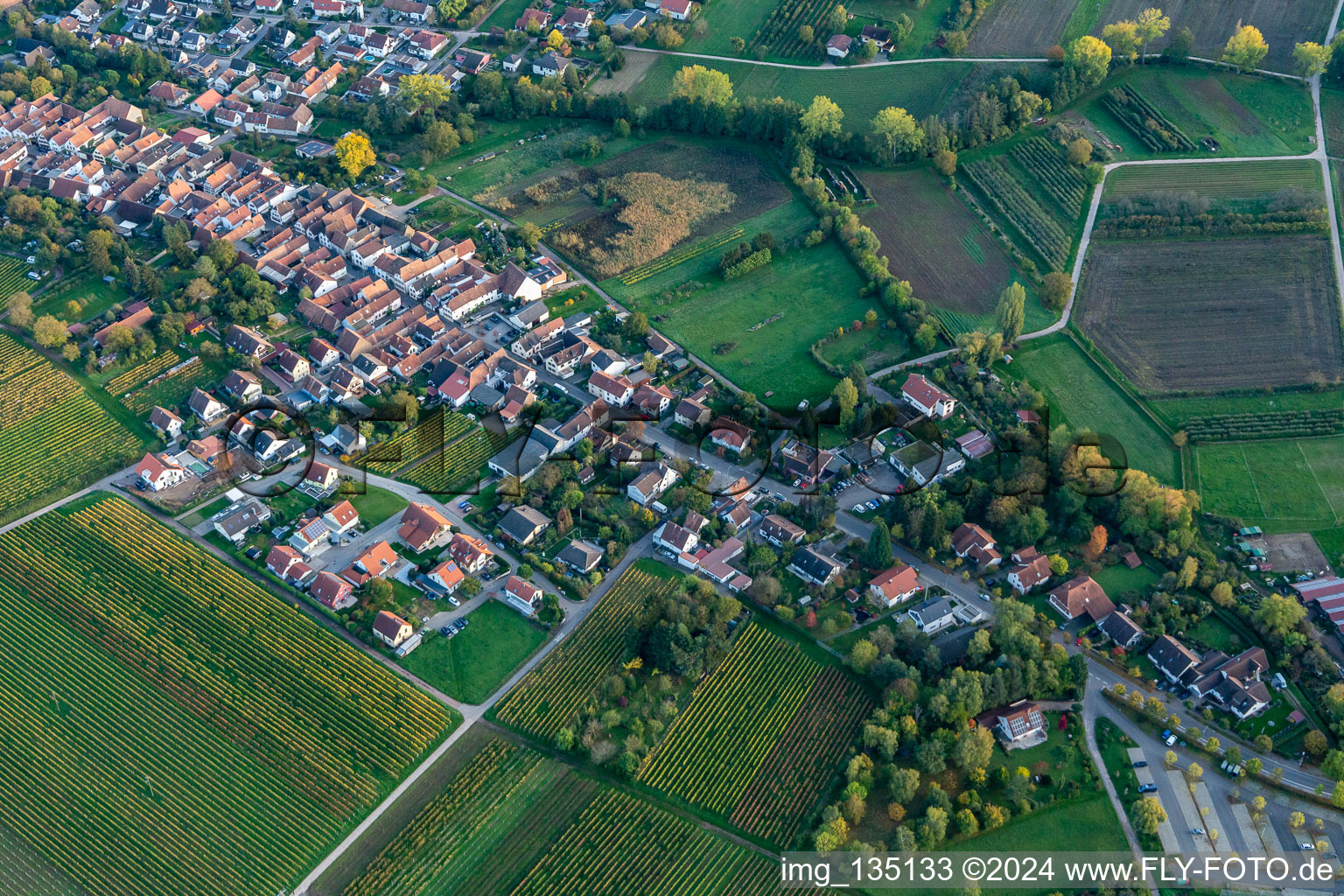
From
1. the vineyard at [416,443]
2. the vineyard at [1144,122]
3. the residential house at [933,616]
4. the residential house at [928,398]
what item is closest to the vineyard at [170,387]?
the vineyard at [416,443]

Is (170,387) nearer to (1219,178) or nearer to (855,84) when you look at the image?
(855,84)

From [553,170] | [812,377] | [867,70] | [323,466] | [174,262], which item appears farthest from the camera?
[867,70]

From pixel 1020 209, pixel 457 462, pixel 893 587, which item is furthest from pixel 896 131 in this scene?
pixel 457 462

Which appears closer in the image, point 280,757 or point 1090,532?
point 280,757

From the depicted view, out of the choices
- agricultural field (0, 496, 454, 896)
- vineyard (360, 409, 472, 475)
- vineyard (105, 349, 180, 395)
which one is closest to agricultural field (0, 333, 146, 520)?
vineyard (105, 349, 180, 395)

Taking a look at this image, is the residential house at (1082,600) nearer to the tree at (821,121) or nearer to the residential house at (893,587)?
the residential house at (893,587)

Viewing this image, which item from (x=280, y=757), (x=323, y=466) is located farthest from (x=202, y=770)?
(x=323, y=466)

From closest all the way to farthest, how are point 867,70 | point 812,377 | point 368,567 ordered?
point 368,567
point 812,377
point 867,70

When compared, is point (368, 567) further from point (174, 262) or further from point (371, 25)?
point (371, 25)

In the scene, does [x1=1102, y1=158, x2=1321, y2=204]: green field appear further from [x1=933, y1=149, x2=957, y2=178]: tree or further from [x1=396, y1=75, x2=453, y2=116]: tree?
[x1=396, y1=75, x2=453, y2=116]: tree
